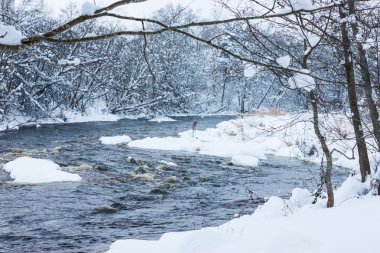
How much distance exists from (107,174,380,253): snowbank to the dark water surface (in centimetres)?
156

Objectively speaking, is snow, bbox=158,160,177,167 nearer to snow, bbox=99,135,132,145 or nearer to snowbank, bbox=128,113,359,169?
snowbank, bbox=128,113,359,169

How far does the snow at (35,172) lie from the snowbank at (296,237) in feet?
18.0

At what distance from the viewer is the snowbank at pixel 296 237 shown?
4.00 metres

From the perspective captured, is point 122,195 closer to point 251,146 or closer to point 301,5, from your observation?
point 301,5

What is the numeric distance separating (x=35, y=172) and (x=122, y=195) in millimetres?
2721

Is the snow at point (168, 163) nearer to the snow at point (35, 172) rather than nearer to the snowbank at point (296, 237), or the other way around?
the snow at point (35, 172)

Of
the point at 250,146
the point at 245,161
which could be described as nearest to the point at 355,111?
the point at 245,161

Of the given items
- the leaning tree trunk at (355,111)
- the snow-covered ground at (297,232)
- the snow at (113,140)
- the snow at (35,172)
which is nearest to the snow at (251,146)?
the snow at (113,140)

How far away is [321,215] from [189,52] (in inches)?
1749

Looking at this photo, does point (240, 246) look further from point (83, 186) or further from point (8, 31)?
point (83, 186)

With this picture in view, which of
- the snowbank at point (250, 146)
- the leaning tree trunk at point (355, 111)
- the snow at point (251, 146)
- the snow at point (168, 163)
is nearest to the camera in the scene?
the leaning tree trunk at point (355, 111)

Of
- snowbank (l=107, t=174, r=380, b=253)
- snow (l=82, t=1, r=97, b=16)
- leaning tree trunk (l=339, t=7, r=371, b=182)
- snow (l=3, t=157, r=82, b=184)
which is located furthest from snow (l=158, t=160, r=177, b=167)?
snow (l=82, t=1, r=97, b=16)

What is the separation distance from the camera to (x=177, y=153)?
16.8m

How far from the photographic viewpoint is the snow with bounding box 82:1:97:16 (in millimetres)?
2057
